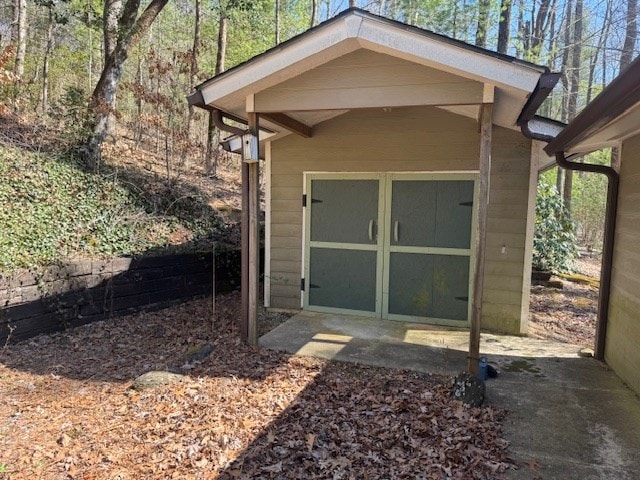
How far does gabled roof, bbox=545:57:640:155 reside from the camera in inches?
79.9

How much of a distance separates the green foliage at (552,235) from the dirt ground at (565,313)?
1.43 feet

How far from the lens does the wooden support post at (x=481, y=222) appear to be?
3.32 m

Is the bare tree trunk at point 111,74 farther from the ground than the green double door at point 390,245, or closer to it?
farther from the ground

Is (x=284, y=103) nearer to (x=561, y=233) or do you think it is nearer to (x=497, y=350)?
(x=497, y=350)

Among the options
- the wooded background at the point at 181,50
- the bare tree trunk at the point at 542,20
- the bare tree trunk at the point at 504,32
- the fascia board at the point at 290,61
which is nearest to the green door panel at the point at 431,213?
the fascia board at the point at 290,61

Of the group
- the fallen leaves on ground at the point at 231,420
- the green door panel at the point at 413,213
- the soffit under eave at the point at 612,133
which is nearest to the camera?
the fallen leaves on ground at the point at 231,420

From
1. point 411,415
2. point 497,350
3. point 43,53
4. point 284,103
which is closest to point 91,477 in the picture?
point 411,415

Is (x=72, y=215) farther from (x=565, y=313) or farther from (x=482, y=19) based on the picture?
(x=482, y=19)

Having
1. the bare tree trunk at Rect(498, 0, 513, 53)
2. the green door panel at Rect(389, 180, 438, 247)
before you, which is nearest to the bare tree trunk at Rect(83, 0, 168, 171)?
the green door panel at Rect(389, 180, 438, 247)

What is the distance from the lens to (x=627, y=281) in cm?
363

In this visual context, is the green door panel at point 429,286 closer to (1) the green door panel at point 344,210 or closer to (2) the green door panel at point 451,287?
(2) the green door panel at point 451,287

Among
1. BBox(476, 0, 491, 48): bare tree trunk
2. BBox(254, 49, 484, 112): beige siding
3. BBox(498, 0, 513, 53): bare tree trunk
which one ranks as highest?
BBox(476, 0, 491, 48): bare tree trunk

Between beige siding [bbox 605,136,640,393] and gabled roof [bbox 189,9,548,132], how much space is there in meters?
1.08

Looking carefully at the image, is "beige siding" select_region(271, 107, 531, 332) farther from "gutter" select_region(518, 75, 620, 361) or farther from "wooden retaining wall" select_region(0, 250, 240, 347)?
"wooden retaining wall" select_region(0, 250, 240, 347)
